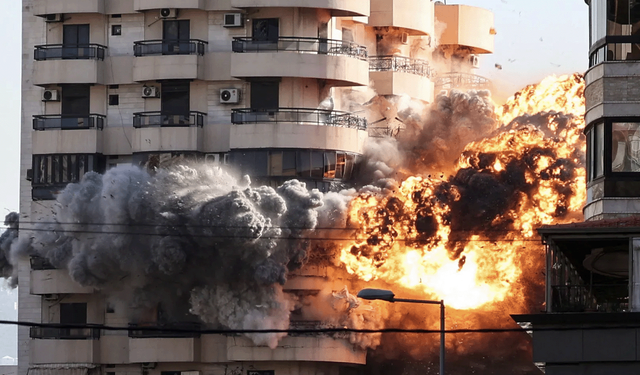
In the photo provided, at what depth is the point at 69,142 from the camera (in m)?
101

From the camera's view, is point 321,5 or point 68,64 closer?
point 321,5

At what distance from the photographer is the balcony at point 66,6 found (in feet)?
330

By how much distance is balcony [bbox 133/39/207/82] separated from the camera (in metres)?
98.9

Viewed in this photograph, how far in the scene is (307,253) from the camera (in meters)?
95.8

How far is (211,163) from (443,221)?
12.7 m

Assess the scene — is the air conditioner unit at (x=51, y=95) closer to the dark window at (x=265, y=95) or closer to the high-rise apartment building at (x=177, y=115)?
the high-rise apartment building at (x=177, y=115)

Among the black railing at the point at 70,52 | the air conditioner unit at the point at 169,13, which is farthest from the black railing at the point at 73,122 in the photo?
the air conditioner unit at the point at 169,13

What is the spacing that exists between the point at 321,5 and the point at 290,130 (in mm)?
6741

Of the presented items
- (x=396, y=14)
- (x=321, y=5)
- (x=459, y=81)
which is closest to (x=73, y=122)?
(x=321, y=5)

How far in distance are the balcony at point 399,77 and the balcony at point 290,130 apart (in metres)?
7.99

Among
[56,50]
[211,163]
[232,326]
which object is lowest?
[232,326]

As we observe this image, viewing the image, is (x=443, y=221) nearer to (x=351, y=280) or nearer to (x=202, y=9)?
(x=351, y=280)

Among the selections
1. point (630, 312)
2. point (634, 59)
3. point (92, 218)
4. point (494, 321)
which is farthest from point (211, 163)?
point (630, 312)

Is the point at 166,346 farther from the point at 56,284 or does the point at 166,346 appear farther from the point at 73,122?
the point at 73,122
